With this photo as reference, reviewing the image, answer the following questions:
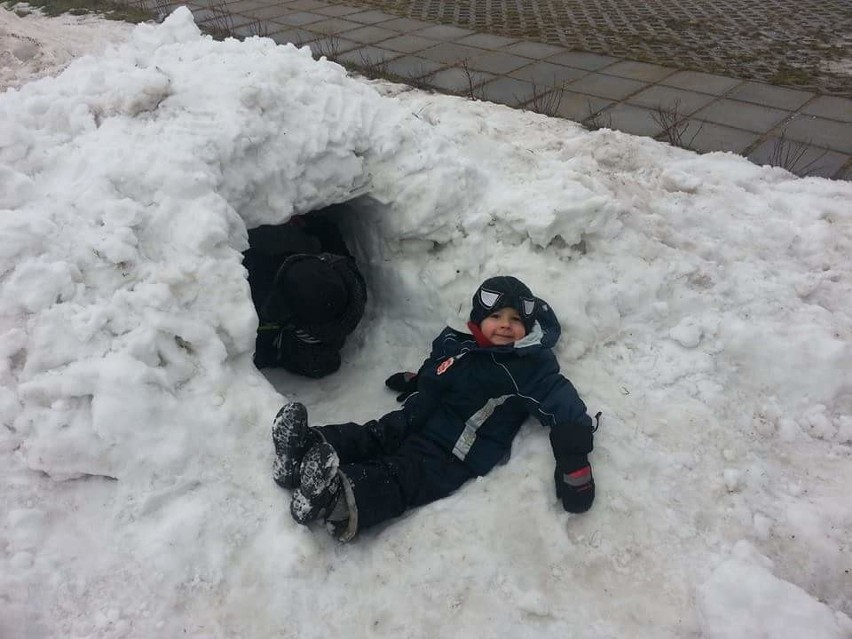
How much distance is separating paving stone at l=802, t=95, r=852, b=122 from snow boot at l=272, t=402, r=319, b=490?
4.77 meters

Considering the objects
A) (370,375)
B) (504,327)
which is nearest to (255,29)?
(370,375)

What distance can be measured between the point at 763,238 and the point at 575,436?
1.80m

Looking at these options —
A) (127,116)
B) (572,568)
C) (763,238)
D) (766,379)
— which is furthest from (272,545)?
(763,238)

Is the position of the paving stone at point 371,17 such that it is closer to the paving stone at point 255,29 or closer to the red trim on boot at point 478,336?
the paving stone at point 255,29

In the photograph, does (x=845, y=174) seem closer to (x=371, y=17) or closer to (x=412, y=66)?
(x=412, y=66)

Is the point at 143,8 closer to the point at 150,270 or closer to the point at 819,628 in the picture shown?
the point at 150,270

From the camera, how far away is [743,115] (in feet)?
16.4

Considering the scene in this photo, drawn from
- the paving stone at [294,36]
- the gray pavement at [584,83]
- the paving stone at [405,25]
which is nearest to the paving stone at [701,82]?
the gray pavement at [584,83]

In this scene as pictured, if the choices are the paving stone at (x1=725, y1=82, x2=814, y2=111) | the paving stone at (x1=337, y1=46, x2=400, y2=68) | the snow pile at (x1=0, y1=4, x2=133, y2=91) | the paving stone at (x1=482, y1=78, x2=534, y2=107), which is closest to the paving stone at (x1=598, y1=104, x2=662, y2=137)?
the paving stone at (x1=482, y1=78, x2=534, y2=107)

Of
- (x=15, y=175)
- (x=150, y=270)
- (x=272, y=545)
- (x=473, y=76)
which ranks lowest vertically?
(x=473, y=76)

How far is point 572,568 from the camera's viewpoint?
2014 mm

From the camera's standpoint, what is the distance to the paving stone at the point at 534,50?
626 centimetres

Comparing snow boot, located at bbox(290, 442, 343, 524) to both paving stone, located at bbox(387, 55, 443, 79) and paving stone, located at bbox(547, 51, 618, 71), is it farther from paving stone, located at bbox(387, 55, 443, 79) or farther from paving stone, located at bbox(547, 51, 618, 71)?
paving stone, located at bbox(547, 51, 618, 71)

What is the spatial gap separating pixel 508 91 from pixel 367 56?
63.3 inches
